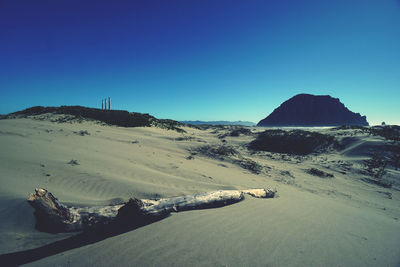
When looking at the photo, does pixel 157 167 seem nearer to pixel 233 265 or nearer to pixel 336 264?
pixel 233 265

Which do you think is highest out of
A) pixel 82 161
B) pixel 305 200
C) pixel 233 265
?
pixel 82 161

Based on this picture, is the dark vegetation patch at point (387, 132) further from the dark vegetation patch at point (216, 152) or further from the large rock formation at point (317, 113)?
the large rock formation at point (317, 113)

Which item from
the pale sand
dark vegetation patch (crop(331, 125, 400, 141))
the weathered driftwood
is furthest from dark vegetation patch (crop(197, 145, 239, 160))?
dark vegetation patch (crop(331, 125, 400, 141))

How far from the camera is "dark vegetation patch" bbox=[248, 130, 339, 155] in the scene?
1210cm

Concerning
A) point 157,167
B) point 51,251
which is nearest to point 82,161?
point 157,167

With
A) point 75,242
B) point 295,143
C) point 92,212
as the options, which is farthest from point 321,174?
point 75,242

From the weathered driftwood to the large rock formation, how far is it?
71.7 m

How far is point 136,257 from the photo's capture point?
196cm

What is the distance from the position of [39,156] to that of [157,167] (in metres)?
3.52

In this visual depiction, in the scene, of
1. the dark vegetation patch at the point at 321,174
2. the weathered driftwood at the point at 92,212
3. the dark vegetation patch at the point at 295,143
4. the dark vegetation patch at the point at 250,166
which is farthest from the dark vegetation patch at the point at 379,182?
the weathered driftwood at the point at 92,212

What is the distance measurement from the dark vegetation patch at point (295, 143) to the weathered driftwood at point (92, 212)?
447 inches

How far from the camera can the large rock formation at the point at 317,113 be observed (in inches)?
2643

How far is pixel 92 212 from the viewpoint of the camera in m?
2.39

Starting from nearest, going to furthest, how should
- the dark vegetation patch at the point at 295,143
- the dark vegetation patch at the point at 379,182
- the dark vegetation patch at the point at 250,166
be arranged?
the dark vegetation patch at the point at 379,182, the dark vegetation patch at the point at 250,166, the dark vegetation patch at the point at 295,143
